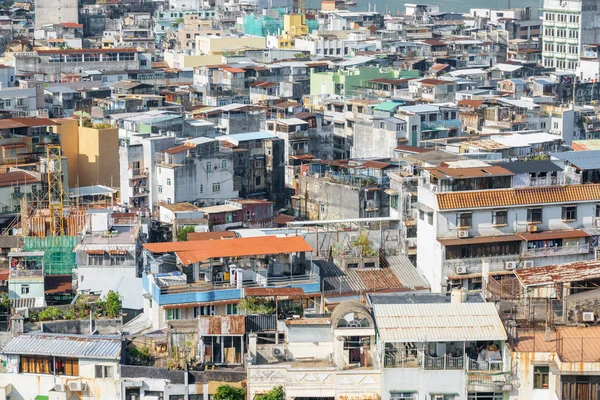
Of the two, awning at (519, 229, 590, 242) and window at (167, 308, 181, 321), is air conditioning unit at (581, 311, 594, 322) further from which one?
window at (167, 308, 181, 321)

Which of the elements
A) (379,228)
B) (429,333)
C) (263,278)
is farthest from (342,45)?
(429,333)

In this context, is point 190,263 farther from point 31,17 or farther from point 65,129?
point 31,17

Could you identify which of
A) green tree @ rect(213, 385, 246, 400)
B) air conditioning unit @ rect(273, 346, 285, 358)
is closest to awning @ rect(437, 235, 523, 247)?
air conditioning unit @ rect(273, 346, 285, 358)

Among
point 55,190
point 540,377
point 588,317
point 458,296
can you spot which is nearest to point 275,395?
point 458,296

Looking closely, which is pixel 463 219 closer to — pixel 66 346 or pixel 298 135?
pixel 66 346

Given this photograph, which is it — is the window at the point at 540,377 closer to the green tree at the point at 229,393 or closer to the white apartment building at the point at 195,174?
the green tree at the point at 229,393

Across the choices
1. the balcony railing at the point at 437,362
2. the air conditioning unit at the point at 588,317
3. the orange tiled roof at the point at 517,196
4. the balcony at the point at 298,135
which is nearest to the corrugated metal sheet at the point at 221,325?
the balcony railing at the point at 437,362
